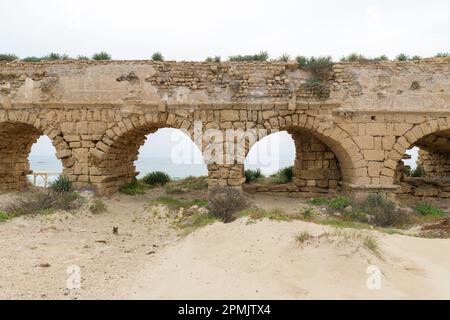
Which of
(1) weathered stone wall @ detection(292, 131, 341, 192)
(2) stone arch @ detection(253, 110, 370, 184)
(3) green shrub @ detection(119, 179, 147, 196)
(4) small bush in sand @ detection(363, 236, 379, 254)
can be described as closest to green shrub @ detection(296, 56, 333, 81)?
(2) stone arch @ detection(253, 110, 370, 184)

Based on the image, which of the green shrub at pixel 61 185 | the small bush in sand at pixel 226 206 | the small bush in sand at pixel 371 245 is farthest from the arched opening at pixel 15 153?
the small bush in sand at pixel 371 245

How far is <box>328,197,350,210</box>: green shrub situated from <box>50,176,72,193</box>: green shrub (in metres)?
6.88

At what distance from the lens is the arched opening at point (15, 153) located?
39.6 ft

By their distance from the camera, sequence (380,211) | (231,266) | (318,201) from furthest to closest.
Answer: (318,201), (380,211), (231,266)

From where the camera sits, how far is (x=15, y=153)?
514 inches

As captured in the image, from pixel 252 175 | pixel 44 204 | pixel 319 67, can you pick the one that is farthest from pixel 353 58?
pixel 44 204

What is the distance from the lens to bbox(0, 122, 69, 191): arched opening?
12.1 m

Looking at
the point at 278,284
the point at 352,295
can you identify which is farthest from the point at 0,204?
the point at 352,295

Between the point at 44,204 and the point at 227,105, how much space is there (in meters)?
5.05

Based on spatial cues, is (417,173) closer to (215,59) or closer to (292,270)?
(215,59)

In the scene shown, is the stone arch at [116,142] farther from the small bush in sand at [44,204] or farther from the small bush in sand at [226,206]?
the small bush in sand at [226,206]

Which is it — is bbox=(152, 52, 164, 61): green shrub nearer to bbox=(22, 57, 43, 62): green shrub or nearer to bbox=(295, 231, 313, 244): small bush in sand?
bbox=(22, 57, 43, 62): green shrub

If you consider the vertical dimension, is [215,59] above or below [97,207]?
above
